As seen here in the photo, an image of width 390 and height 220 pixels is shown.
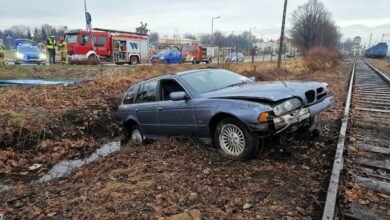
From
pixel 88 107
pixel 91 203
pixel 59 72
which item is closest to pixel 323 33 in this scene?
pixel 59 72

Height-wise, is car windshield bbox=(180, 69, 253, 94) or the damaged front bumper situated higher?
car windshield bbox=(180, 69, 253, 94)

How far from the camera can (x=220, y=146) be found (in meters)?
5.30

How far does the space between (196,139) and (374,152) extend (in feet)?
9.64

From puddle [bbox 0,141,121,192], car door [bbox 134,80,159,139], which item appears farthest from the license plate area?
puddle [bbox 0,141,121,192]

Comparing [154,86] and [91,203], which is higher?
[154,86]

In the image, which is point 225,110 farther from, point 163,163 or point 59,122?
point 59,122

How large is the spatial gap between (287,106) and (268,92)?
13.8 inches

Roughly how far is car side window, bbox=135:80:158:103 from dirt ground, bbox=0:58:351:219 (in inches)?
40.4

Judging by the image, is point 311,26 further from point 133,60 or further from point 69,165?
point 69,165

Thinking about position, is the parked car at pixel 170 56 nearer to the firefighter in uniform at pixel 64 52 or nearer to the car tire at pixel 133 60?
the car tire at pixel 133 60

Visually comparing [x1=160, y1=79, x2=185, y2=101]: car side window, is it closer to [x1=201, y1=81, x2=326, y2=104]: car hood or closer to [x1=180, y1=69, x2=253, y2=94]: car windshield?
[x1=180, y1=69, x2=253, y2=94]: car windshield

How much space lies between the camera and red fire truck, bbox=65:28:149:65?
1008 inches

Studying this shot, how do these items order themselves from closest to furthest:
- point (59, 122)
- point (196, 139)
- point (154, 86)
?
point (196, 139)
point (154, 86)
point (59, 122)

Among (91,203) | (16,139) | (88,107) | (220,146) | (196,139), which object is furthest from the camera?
(88,107)
